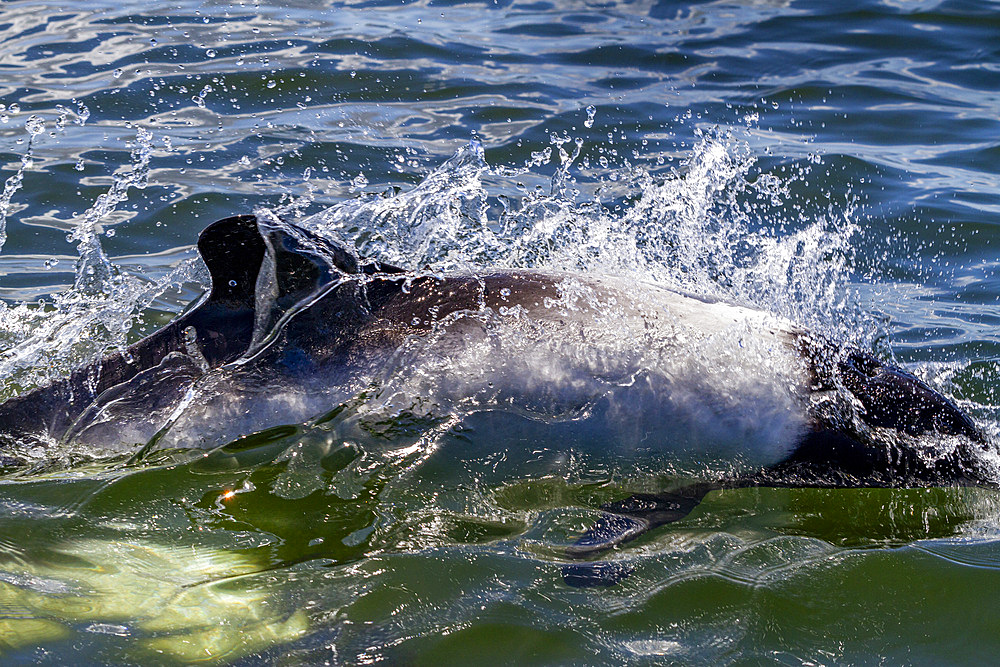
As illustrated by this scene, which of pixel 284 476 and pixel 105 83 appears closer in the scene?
pixel 284 476

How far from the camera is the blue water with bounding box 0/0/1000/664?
134 inches

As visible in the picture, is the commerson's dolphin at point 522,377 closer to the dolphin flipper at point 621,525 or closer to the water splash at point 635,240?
the dolphin flipper at point 621,525

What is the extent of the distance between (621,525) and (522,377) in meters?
0.68

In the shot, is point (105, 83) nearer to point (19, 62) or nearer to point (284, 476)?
point (19, 62)

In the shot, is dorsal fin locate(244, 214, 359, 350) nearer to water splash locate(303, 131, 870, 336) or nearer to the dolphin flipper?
water splash locate(303, 131, 870, 336)

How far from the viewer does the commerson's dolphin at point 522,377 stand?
4.07 m

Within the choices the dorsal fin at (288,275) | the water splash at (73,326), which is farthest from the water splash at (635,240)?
the water splash at (73,326)

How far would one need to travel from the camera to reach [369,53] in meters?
10.6

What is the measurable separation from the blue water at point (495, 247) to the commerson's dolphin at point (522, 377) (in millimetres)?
148

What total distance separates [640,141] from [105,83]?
16.4ft

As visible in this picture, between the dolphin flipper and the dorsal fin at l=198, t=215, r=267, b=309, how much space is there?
161 cm

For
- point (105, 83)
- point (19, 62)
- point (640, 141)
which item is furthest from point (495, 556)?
point (19, 62)

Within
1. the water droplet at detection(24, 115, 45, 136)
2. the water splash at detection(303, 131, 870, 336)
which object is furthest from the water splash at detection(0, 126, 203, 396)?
the water droplet at detection(24, 115, 45, 136)

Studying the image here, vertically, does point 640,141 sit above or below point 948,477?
above
